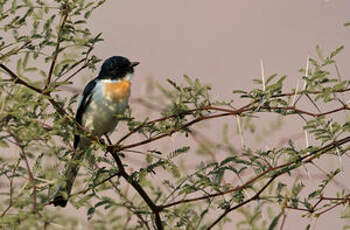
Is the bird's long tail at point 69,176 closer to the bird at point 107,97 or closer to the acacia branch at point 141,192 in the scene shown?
the acacia branch at point 141,192

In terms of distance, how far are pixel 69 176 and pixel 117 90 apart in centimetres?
132

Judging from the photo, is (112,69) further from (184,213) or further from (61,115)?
(61,115)

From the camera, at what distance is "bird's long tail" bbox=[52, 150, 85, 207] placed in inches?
93.2

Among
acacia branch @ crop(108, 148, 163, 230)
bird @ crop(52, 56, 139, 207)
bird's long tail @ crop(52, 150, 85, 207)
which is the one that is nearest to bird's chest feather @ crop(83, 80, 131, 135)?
bird @ crop(52, 56, 139, 207)

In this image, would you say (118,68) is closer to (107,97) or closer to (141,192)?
(107,97)

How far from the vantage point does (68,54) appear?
99.7 inches

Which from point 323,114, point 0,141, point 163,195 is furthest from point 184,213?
point 0,141

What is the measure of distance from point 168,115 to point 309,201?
67cm

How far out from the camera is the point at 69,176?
270cm

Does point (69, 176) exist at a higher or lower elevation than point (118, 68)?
lower

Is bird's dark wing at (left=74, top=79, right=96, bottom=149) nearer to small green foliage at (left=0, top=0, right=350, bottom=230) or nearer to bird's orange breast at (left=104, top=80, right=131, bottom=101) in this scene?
bird's orange breast at (left=104, top=80, right=131, bottom=101)

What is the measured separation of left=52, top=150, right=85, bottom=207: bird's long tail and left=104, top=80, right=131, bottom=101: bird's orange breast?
0.97m

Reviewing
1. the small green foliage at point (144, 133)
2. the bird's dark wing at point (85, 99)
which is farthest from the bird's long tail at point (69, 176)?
the bird's dark wing at point (85, 99)

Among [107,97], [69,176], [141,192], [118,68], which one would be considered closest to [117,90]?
[107,97]
